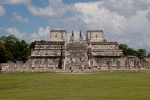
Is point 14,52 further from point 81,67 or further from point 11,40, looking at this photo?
point 81,67

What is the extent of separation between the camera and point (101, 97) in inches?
561

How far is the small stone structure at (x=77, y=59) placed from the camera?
47.8 m

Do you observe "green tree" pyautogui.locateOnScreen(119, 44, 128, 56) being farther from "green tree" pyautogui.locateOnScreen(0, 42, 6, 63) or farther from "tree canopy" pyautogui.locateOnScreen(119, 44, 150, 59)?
"green tree" pyautogui.locateOnScreen(0, 42, 6, 63)

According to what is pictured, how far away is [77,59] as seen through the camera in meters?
49.8

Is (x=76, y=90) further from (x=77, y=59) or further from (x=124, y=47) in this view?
(x=124, y=47)

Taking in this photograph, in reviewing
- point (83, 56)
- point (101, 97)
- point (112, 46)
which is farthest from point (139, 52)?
point (101, 97)

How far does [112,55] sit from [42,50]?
13.3 meters

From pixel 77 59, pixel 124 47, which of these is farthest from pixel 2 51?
pixel 124 47

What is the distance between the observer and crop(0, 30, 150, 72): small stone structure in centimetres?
4784

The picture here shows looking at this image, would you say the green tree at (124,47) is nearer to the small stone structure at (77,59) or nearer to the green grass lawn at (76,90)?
the small stone structure at (77,59)

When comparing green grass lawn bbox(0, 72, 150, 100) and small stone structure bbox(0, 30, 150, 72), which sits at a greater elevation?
small stone structure bbox(0, 30, 150, 72)

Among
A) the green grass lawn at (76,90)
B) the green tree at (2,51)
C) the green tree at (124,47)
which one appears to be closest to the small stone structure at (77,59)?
the green tree at (2,51)

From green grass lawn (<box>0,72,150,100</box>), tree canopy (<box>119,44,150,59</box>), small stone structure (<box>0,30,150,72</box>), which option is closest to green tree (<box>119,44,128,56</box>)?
tree canopy (<box>119,44,150,59</box>)

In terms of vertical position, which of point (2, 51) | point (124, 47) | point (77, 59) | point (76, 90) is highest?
point (124, 47)
